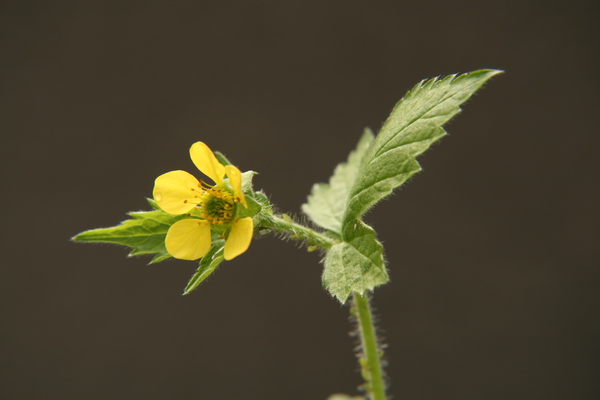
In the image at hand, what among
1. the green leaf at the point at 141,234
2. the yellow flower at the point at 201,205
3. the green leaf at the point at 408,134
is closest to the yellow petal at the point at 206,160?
the yellow flower at the point at 201,205

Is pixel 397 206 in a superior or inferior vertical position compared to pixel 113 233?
superior

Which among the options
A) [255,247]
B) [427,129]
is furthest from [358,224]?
[255,247]

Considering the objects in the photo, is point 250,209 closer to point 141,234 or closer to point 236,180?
point 236,180

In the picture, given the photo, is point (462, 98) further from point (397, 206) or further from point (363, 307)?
point (397, 206)

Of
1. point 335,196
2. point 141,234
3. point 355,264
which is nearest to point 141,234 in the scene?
point 141,234

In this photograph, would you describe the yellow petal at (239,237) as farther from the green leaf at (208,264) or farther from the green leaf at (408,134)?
the green leaf at (408,134)
